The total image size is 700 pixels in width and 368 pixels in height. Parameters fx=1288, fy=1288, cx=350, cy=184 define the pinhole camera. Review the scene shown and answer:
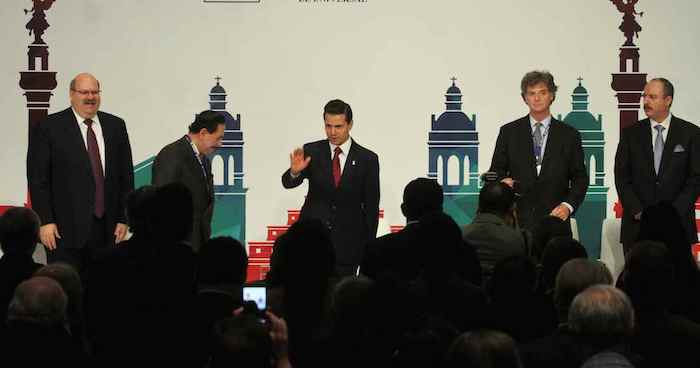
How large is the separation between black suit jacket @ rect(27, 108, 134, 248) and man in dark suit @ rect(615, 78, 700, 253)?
313 centimetres

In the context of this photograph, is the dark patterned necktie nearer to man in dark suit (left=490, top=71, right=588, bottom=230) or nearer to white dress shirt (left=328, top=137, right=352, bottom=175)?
man in dark suit (left=490, top=71, right=588, bottom=230)

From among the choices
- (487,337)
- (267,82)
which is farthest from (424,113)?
(487,337)

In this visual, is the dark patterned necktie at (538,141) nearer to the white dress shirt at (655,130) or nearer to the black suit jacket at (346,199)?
the white dress shirt at (655,130)

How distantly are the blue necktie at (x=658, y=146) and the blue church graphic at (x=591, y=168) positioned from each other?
3.40 ft

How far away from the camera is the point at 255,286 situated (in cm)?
429

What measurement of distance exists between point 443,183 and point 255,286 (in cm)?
498

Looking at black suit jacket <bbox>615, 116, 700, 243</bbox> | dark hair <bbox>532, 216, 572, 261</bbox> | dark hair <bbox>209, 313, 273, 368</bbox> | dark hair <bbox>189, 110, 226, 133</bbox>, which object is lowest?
dark hair <bbox>209, 313, 273, 368</bbox>

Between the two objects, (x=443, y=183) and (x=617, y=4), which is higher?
(x=617, y=4)

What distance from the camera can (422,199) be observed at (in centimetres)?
568

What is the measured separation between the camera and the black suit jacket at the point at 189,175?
24.3 feet

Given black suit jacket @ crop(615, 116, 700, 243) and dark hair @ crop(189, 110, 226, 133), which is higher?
dark hair @ crop(189, 110, 226, 133)

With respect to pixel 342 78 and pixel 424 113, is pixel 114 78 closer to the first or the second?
pixel 342 78

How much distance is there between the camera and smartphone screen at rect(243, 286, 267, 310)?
419cm

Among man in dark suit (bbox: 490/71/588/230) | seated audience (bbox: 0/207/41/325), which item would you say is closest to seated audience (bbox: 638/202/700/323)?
man in dark suit (bbox: 490/71/588/230)
